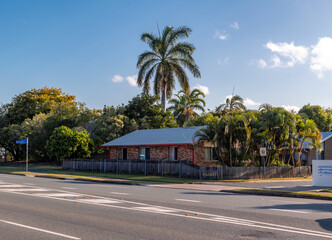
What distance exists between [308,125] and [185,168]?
1163 cm

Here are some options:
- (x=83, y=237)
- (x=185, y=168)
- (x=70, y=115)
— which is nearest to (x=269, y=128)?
(x=185, y=168)

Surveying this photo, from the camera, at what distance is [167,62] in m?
51.5

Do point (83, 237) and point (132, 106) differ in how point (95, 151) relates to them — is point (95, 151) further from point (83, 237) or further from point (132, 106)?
point (83, 237)

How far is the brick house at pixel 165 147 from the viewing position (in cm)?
3619

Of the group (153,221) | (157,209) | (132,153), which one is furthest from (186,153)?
(153,221)

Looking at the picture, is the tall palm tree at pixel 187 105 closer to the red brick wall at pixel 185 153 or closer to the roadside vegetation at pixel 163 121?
the roadside vegetation at pixel 163 121

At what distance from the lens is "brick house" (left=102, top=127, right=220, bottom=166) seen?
36.2 meters

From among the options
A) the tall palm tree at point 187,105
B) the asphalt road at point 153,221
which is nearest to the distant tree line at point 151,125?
the tall palm tree at point 187,105

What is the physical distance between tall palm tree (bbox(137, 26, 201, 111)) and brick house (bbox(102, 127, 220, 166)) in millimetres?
9090

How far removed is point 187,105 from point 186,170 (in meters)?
32.5

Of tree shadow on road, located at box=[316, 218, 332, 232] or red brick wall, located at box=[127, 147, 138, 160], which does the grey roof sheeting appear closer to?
red brick wall, located at box=[127, 147, 138, 160]

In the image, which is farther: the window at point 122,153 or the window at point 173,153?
the window at point 122,153

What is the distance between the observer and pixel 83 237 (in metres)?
8.05

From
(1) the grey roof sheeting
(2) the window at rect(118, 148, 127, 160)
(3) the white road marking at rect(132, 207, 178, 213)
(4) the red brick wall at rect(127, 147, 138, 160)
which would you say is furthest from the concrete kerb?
(2) the window at rect(118, 148, 127, 160)
